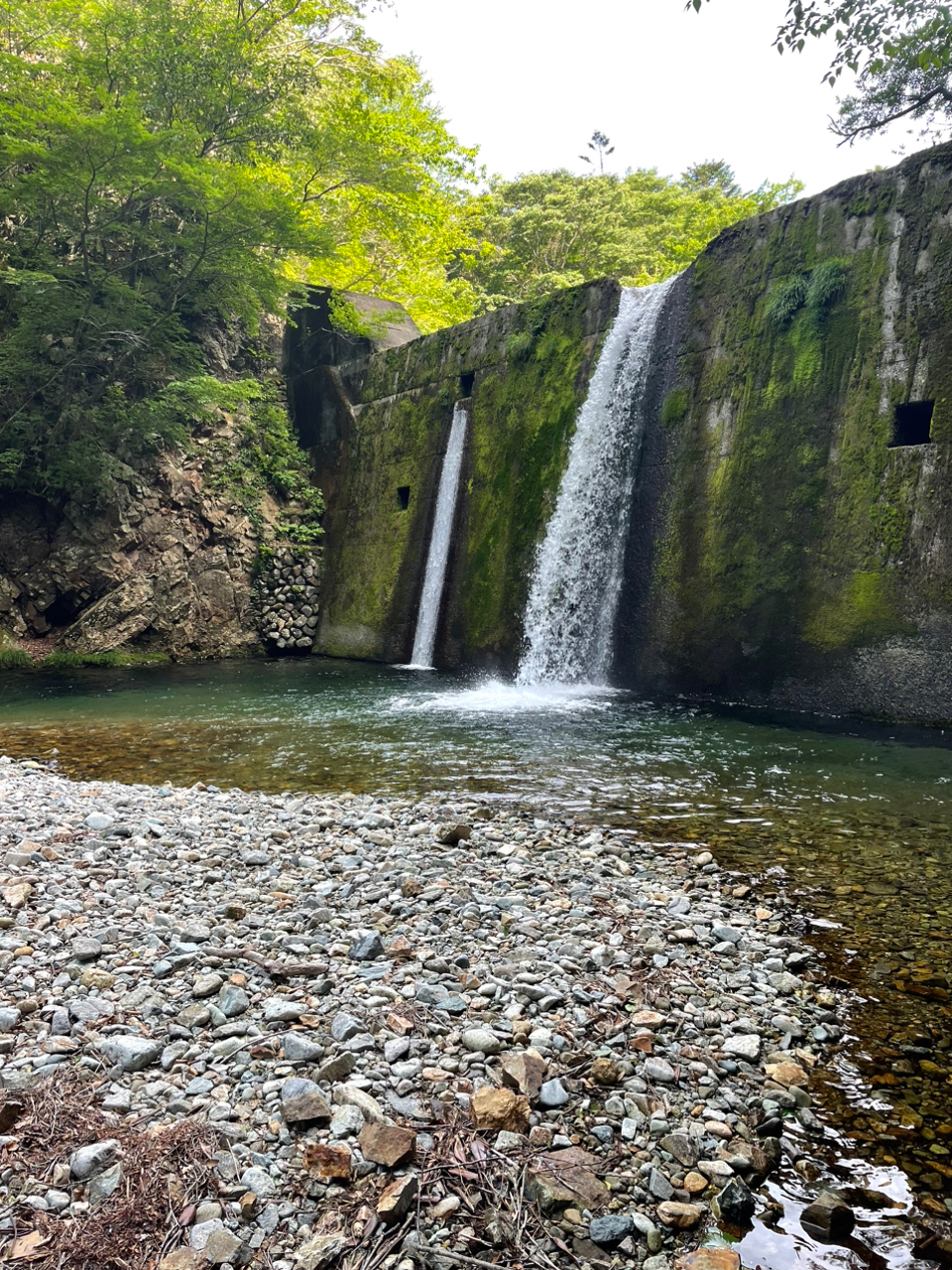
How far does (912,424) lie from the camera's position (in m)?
7.47

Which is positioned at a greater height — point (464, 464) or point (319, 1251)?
point (464, 464)

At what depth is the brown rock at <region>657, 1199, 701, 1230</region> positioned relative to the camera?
161 centimetres

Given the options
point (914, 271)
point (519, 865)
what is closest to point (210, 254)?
point (914, 271)

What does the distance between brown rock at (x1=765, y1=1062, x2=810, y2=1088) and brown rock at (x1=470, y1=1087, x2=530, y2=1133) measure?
0.72 meters

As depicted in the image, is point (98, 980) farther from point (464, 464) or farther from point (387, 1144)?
point (464, 464)

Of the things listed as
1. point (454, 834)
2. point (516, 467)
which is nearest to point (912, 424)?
point (516, 467)

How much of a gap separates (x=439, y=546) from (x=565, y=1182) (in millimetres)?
11313

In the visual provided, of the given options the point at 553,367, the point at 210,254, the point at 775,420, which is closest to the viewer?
the point at 775,420

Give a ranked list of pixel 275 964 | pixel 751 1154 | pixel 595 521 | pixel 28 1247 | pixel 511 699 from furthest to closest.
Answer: pixel 595 521
pixel 511 699
pixel 275 964
pixel 751 1154
pixel 28 1247

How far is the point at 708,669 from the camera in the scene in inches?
342

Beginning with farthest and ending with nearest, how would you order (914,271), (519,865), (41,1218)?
(914,271) → (519,865) → (41,1218)

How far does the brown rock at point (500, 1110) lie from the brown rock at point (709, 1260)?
0.44m

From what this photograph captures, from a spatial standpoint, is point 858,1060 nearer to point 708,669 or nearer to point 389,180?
point 708,669

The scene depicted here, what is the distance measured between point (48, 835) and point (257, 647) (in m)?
11.0
